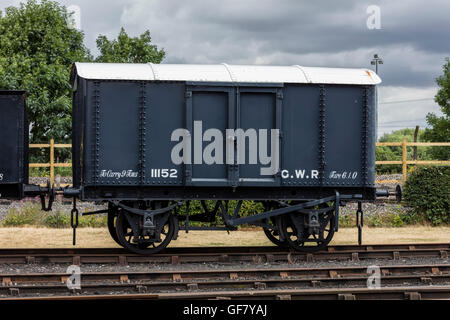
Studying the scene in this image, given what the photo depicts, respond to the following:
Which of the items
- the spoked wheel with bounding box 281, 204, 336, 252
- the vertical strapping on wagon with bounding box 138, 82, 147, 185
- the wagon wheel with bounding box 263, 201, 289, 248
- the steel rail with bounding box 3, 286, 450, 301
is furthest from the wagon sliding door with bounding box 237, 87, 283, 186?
the steel rail with bounding box 3, 286, 450, 301

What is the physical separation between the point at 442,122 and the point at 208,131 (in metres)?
20.7

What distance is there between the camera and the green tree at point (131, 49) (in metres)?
32.4

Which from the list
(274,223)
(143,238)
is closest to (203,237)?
(274,223)

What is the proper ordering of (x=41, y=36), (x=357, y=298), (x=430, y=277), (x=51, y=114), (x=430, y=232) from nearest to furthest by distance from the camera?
(x=357, y=298) → (x=430, y=277) → (x=430, y=232) → (x=51, y=114) → (x=41, y=36)

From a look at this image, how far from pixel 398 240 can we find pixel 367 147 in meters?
4.38

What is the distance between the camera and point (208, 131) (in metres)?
11.2

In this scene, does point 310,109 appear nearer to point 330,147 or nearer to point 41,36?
point 330,147

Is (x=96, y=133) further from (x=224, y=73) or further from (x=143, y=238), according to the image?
(x=224, y=73)

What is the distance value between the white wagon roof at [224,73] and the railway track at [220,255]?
11.4 feet

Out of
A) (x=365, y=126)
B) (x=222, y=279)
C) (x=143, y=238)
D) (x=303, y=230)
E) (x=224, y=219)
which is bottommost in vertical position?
(x=222, y=279)

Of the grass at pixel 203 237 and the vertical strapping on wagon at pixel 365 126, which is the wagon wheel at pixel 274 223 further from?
the vertical strapping on wagon at pixel 365 126

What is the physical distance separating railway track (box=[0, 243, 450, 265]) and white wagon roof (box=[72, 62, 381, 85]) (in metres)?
3.49

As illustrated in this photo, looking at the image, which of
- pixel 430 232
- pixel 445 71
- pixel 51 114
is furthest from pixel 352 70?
pixel 445 71
